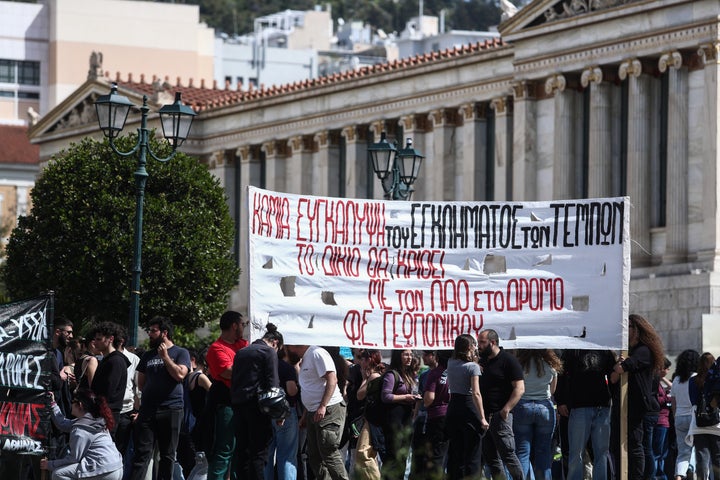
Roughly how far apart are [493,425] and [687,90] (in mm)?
20246

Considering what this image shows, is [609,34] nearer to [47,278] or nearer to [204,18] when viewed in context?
[47,278]

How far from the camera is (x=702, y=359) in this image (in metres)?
20.6

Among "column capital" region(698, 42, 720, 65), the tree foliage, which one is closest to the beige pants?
"column capital" region(698, 42, 720, 65)

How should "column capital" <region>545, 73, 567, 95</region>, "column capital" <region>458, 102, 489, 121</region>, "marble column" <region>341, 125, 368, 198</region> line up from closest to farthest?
"column capital" <region>545, 73, 567, 95</region> < "column capital" <region>458, 102, 489, 121</region> < "marble column" <region>341, 125, 368, 198</region>

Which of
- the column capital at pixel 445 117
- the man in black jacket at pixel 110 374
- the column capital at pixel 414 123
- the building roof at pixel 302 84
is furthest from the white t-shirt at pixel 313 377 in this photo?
the column capital at pixel 414 123

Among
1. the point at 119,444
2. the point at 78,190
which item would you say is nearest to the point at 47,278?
the point at 78,190

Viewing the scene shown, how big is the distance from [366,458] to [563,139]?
890 inches

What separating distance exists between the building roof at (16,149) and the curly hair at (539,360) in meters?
60.8

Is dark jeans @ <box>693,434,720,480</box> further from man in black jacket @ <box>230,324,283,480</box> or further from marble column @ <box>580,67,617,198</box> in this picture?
marble column @ <box>580,67,617,198</box>

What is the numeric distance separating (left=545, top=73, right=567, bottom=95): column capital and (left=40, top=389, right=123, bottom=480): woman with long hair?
25.1m

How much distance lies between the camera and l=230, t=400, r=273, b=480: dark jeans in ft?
58.4

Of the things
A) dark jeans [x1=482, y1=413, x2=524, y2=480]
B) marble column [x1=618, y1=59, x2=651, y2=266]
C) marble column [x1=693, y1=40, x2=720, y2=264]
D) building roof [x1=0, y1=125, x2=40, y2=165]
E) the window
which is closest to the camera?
dark jeans [x1=482, y1=413, x2=524, y2=480]

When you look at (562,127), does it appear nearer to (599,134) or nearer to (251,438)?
(599,134)

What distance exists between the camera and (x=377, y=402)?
1952 centimetres
